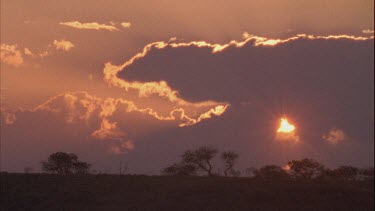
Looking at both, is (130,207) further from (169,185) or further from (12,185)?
(12,185)

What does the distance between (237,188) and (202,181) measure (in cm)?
708

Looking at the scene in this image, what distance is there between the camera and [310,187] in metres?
80.1

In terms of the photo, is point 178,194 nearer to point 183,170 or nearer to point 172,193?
point 172,193

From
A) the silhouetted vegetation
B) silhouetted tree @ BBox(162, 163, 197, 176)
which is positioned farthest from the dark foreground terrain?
silhouetted tree @ BBox(162, 163, 197, 176)

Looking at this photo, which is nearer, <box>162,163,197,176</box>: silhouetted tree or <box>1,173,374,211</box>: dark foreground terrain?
<box>1,173,374,211</box>: dark foreground terrain

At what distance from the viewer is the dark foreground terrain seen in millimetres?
74562

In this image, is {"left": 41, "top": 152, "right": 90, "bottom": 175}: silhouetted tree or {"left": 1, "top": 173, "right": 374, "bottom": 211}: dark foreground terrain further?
{"left": 41, "top": 152, "right": 90, "bottom": 175}: silhouetted tree

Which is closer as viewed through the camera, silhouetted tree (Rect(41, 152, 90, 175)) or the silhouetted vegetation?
the silhouetted vegetation

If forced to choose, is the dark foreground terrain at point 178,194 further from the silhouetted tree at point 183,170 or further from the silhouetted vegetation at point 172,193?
the silhouetted tree at point 183,170

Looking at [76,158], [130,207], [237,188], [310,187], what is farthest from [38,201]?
[76,158]

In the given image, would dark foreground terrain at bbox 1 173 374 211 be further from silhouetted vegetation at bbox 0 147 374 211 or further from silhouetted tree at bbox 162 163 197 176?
silhouetted tree at bbox 162 163 197 176

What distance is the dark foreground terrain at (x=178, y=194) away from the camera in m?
74.6

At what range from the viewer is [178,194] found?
79625 mm

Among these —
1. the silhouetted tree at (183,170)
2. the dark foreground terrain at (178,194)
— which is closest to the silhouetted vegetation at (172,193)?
the dark foreground terrain at (178,194)
